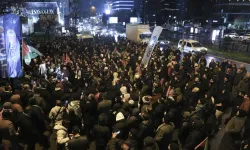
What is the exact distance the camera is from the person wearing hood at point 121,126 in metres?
6.22

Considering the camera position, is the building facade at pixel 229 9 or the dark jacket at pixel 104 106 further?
the building facade at pixel 229 9

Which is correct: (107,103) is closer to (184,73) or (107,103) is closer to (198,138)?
(198,138)

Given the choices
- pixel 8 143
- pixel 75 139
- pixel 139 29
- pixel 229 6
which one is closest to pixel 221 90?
pixel 75 139

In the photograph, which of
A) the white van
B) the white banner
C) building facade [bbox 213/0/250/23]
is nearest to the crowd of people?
the white banner

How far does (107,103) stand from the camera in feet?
24.3

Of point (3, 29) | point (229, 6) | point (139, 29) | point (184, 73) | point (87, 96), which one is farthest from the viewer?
point (229, 6)

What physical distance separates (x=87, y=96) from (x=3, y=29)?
5.03m

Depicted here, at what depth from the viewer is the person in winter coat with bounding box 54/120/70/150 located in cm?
612

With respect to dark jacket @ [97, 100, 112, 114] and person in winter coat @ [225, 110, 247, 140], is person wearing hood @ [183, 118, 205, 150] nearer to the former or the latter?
person in winter coat @ [225, 110, 247, 140]

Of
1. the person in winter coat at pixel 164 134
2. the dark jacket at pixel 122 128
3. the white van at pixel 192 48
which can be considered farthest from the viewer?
the white van at pixel 192 48

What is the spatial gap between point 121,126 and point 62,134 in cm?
143

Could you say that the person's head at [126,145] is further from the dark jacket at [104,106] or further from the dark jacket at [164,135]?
the dark jacket at [104,106]

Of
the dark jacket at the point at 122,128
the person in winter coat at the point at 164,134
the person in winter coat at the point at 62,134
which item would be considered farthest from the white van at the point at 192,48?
the person in winter coat at the point at 62,134

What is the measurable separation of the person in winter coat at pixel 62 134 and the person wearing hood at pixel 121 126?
1194mm
